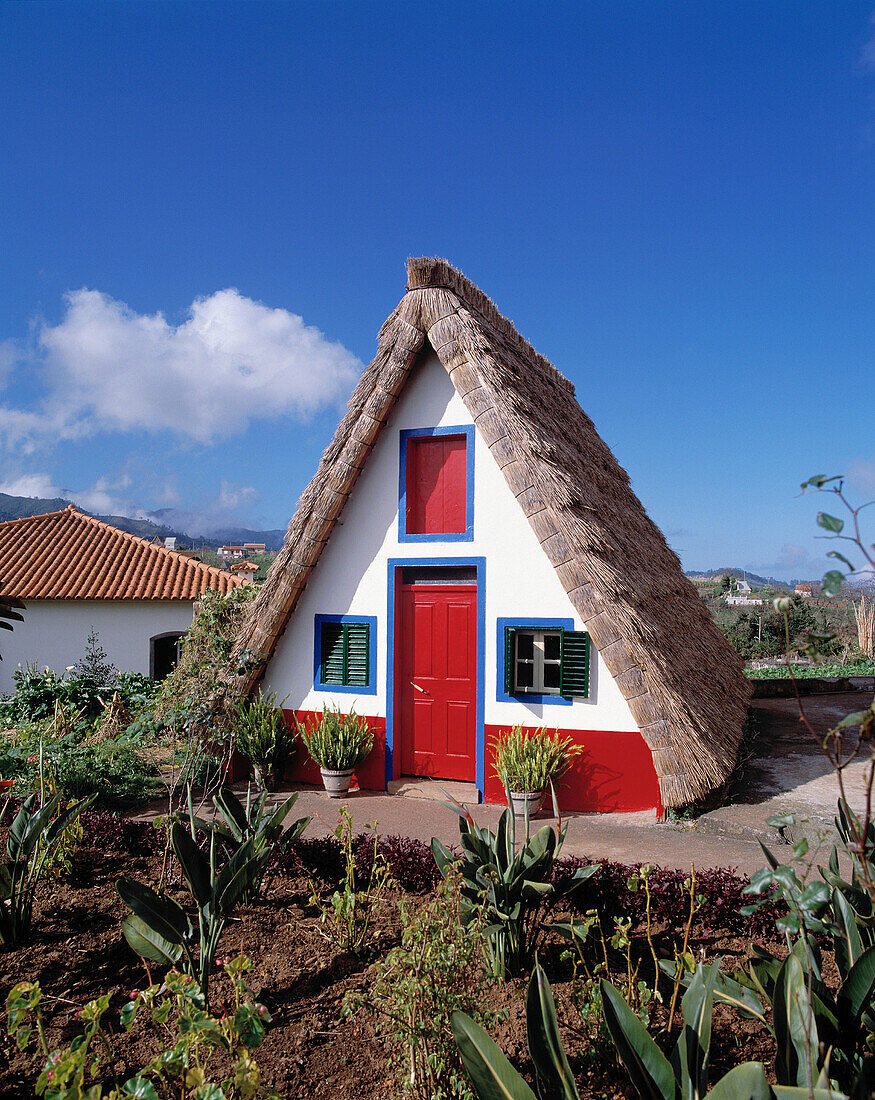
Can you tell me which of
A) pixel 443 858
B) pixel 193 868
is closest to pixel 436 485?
pixel 443 858

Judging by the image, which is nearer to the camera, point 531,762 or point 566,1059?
point 566,1059

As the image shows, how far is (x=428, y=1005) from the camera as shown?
281cm

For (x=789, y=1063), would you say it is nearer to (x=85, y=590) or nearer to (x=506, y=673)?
(x=506, y=673)

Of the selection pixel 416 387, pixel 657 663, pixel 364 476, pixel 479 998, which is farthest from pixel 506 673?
pixel 479 998

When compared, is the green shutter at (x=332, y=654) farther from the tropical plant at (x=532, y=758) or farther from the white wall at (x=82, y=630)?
the white wall at (x=82, y=630)

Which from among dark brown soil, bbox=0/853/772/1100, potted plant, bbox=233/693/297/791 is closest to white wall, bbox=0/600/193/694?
potted plant, bbox=233/693/297/791

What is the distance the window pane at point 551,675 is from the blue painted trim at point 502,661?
0.12 m

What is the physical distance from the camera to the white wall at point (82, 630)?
58.6 feet

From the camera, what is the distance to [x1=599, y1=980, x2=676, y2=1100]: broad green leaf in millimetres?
2199

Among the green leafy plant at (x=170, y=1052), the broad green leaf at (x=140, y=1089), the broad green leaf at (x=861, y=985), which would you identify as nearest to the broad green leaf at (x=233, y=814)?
the green leafy plant at (x=170, y=1052)

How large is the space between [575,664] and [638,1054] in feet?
15.5

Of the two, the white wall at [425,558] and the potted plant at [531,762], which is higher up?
the white wall at [425,558]

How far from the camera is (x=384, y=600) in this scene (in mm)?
7785

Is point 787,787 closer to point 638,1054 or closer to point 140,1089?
point 638,1054
